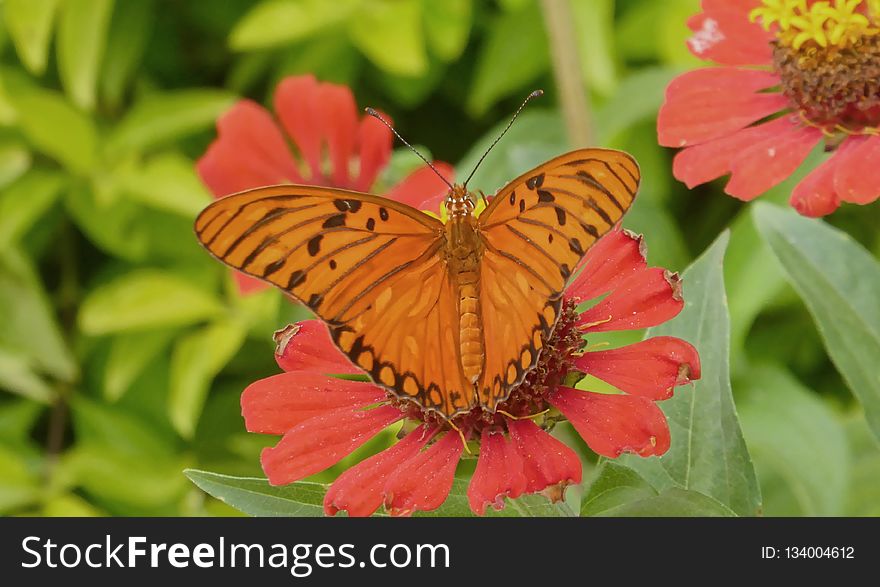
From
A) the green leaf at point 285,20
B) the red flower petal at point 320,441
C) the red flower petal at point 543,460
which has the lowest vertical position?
the red flower petal at point 543,460

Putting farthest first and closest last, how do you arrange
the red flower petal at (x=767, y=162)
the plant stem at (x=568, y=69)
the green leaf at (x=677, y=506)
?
the plant stem at (x=568, y=69) → the red flower petal at (x=767, y=162) → the green leaf at (x=677, y=506)

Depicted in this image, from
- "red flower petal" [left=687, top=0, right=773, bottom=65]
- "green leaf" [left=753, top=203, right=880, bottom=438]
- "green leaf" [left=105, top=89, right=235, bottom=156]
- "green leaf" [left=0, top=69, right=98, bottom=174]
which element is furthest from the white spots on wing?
"green leaf" [left=0, top=69, right=98, bottom=174]

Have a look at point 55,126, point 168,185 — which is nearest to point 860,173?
point 168,185

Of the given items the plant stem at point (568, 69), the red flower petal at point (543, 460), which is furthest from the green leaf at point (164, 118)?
the red flower petal at point (543, 460)

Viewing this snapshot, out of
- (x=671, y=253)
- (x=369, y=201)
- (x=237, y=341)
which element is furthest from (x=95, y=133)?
(x=369, y=201)

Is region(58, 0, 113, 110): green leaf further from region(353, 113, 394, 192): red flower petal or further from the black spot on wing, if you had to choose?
the black spot on wing

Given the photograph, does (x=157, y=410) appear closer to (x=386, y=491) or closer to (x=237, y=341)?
(x=237, y=341)

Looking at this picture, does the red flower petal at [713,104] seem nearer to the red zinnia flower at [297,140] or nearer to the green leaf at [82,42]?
the red zinnia flower at [297,140]
